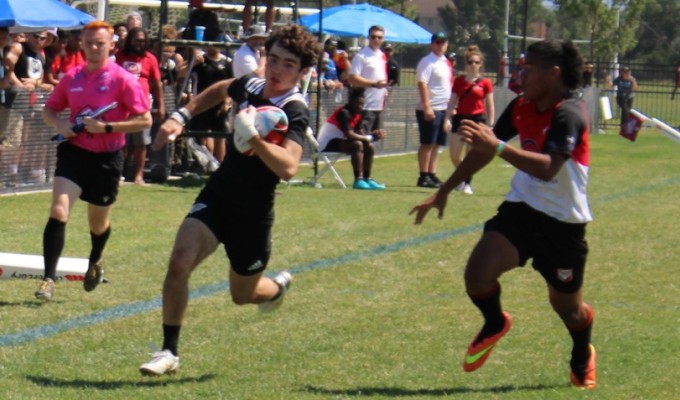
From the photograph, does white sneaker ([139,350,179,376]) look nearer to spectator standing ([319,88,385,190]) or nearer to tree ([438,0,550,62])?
spectator standing ([319,88,385,190])

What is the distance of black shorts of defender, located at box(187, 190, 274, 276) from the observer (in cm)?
666

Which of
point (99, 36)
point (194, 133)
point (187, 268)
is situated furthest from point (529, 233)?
point (194, 133)

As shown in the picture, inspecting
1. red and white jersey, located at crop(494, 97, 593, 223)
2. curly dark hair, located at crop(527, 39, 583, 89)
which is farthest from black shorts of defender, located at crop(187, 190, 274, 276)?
curly dark hair, located at crop(527, 39, 583, 89)

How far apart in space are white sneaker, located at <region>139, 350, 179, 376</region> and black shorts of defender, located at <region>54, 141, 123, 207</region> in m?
2.45

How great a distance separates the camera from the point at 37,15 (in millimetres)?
14734

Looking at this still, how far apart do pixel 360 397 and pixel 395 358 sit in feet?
3.23

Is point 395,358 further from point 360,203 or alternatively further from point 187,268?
point 360,203

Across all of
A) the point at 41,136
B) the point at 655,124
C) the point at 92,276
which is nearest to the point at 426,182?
the point at 41,136

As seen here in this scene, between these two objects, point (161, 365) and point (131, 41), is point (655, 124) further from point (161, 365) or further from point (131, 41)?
point (131, 41)

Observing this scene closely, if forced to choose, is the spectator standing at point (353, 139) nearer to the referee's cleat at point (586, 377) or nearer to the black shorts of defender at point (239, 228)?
the black shorts of defender at point (239, 228)

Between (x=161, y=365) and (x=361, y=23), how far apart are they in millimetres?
20786

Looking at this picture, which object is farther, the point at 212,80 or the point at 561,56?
the point at 212,80

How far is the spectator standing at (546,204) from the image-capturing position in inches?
247

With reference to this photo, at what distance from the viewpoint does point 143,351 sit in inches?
286
